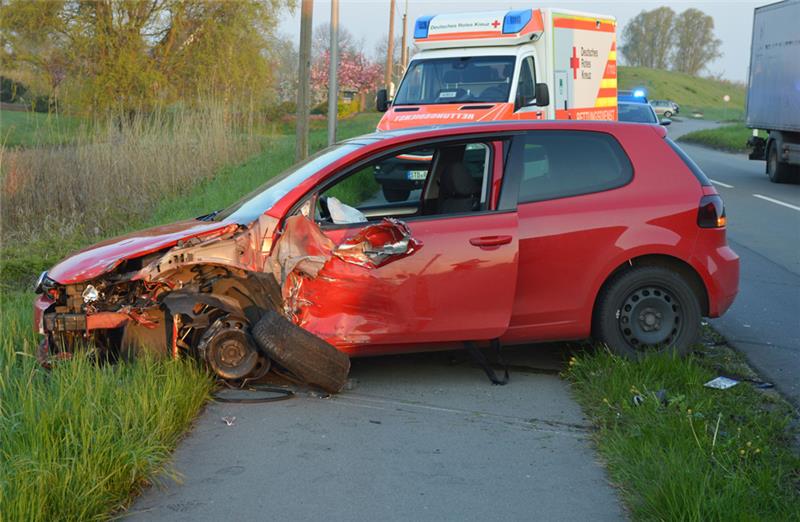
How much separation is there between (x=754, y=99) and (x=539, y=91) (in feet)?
38.0

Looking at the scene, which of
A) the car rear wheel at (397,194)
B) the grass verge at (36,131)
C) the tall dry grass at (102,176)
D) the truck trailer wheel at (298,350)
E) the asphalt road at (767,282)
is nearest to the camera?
the truck trailer wheel at (298,350)

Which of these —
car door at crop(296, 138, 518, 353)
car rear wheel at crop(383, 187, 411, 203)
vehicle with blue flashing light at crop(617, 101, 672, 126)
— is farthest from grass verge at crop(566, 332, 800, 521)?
vehicle with blue flashing light at crop(617, 101, 672, 126)

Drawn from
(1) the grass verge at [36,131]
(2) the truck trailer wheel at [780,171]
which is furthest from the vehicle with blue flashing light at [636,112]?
(1) the grass verge at [36,131]

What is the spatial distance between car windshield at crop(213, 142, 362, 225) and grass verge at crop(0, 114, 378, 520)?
3.57ft

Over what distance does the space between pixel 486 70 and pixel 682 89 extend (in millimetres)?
99273

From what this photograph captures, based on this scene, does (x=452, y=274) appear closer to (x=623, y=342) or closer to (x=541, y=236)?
(x=541, y=236)

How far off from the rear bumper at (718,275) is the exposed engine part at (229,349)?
2989 millimetres

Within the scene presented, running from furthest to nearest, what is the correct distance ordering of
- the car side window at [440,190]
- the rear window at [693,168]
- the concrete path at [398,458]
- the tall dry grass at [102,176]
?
the tall dry grass at [102,176] < the rear window at [693,168] < the car side window at [440,190] < the concrete path at [398,458]

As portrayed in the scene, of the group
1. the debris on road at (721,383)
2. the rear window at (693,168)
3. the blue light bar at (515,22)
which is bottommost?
the debris on road at (721,383)

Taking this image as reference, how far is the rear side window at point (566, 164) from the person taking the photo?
20.9ft

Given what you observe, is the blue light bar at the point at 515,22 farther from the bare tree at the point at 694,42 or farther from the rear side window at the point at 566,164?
the bare tree at the point at 694,42

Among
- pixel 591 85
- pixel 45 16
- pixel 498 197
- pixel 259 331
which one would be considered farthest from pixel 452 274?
pixel 45 16

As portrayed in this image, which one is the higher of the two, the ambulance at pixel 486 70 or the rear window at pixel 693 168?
the ambulance at pixel 486 70

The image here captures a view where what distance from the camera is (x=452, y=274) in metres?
5.98
